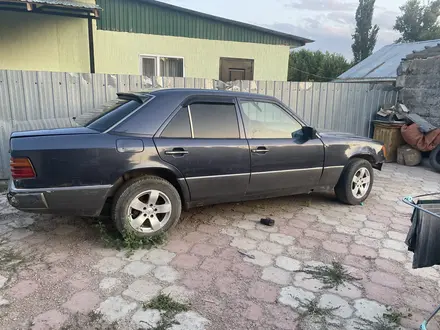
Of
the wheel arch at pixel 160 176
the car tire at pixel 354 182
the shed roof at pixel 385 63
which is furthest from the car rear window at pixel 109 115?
the shed roof at pixel 385 63

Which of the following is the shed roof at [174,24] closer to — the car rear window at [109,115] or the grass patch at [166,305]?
the car rear window at [109,115]

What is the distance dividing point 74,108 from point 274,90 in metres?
4.20

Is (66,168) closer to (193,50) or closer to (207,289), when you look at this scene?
(207,289)

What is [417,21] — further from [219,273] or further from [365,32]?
[219,273]

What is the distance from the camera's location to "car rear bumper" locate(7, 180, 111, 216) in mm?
3256

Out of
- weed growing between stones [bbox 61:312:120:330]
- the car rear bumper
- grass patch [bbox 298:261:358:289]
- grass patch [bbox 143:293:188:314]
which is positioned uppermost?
the car rear bumper

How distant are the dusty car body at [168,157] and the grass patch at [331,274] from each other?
50.8 inches

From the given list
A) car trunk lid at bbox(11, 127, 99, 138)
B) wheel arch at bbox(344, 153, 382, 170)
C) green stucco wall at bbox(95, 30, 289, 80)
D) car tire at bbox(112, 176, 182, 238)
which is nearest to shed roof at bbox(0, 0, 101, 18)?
green stucco wall at bbox(95, 30, 289, 80)

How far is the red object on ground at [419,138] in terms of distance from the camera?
8086 millimetres

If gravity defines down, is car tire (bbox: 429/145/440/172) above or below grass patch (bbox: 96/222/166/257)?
above

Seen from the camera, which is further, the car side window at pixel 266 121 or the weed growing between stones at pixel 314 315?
the car side window at pixel 266 121

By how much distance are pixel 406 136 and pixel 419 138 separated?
30cm

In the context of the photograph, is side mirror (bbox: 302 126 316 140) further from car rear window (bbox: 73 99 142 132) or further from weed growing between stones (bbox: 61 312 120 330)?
weed growing between stones (bbox: 61 312 120 330)

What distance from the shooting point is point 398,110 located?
895cm
